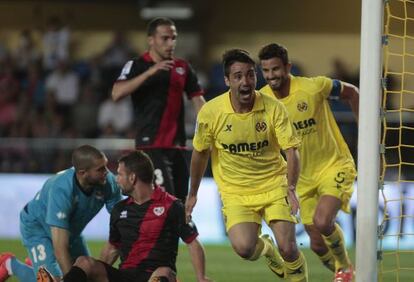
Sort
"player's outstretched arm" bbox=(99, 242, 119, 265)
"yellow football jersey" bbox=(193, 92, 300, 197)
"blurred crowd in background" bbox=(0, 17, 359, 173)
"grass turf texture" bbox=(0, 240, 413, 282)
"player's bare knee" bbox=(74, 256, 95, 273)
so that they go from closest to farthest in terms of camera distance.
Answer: "player's bare knee" bbox=(74, 256, 95, 273) → "player's outstretched arm" bbox=(99, 242, 119, 265) → "yellow football jersey" bbox=(193, 92, 300, 197) → "grass turf texture" bbox=(0, 240, 413, 282) → "blurred crowd in background" bbox=(0, 17, 359, 173)

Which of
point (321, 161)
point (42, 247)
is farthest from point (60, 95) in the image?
point (42, 247)

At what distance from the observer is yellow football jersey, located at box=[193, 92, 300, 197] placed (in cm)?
738

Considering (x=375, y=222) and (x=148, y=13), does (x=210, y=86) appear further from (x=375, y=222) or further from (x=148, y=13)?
(x=375, y=222)

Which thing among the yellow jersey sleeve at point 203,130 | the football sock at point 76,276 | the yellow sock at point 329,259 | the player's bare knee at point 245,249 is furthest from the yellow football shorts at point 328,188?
the football sock at point 76,276

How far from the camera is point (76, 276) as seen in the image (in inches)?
261

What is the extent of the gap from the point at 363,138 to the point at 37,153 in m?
8.46

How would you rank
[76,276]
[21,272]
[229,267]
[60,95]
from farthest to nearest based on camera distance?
[60,95] → [229,267] → [21,272] → [76,276]

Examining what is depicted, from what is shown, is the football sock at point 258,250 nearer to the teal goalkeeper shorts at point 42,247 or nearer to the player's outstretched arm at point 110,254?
the player's outstretched arm at point 110,254

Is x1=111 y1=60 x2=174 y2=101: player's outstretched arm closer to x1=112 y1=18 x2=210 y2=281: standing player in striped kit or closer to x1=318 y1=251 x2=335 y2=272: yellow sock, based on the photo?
x1=112 y1=18 x2=210 y2=281: standing player in striped kit

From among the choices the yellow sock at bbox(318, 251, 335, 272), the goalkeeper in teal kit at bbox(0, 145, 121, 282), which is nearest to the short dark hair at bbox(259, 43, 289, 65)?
the goalkeeper in teal kit at bbox(0, 145, 121, 282)

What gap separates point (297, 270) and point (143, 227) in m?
1.23

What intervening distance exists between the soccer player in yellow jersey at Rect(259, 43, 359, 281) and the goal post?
1184mm

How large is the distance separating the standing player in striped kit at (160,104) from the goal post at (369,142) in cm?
217

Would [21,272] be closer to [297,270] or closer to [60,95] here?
[297,270]
